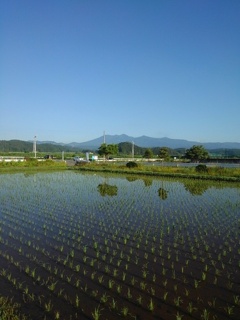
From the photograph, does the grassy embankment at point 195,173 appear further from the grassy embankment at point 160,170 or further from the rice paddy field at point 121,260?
the rice paddy field at point 121,260

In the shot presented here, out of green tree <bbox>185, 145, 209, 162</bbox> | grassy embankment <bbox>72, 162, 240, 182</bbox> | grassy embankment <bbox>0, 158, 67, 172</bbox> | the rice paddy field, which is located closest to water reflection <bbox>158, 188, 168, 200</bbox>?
the rice paddy field

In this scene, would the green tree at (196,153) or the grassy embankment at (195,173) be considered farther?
the green tree at (196,153)

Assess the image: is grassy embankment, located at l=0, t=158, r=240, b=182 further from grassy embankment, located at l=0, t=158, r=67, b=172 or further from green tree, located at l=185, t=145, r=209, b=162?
green tree, located at l=185, t=145, r=209, b=162

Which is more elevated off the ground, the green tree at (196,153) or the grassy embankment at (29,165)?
the green tree at (196,153)

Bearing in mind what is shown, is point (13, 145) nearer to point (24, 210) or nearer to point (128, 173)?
point (128, 173)

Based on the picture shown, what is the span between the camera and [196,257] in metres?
6.94

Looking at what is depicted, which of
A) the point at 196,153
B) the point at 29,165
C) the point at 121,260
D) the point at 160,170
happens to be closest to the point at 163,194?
the point at 121,260

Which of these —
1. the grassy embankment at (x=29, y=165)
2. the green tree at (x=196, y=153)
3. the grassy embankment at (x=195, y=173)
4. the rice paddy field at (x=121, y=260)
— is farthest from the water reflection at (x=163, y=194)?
the green tree at (x=196, y=153)

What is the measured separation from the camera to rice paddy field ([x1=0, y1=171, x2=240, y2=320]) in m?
4.73

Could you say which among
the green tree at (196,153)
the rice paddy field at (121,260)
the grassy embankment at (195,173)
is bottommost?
the rice paddy field at (121,260)

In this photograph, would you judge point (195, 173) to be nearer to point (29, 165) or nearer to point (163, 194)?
point (163, 194)

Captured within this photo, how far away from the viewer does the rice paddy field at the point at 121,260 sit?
473 cm

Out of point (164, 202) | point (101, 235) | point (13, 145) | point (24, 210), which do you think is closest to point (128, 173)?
point (164, 202)

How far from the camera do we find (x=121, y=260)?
668 cm
